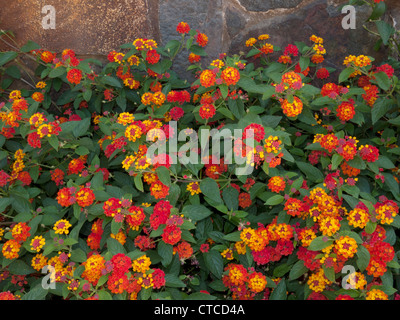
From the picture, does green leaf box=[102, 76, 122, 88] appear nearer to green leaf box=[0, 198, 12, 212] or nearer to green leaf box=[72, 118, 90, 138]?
green leaf box=[72, 118, 90, 138]

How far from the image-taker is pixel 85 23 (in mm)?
2295

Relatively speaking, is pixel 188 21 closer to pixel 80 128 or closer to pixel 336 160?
pixel 80 128

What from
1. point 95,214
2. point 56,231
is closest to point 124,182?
point 95,214

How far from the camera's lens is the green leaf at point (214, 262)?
64.1 inches

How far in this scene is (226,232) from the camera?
1.75m

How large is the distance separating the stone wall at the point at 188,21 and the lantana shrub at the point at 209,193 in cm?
17

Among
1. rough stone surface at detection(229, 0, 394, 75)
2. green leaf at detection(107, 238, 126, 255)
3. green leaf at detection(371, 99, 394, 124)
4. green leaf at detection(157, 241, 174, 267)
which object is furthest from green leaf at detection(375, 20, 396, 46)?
green leaf at detection(107, 238, 126, 255)

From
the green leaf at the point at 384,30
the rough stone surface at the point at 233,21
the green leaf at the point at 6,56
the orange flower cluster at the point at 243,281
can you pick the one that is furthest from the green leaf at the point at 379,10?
the green leaf at the point at 6,56

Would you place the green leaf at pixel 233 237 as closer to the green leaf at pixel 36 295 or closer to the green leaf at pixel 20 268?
the green leaf at pixel 36 295

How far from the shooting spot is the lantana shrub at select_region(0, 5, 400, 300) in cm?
144

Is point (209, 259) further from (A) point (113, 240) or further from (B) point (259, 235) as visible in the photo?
(A) point (113, 240)

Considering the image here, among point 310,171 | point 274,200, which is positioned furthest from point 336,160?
point 274,200
